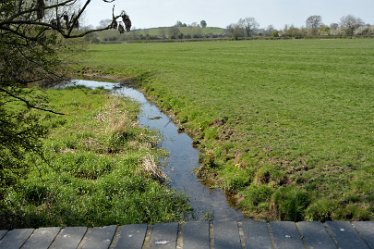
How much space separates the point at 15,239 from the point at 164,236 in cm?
143

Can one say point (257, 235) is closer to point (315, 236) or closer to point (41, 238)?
point (315, 236)

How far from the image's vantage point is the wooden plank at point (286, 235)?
3.68m

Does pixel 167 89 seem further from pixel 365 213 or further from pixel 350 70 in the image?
pixel 365 213

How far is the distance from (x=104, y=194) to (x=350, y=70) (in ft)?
74.9

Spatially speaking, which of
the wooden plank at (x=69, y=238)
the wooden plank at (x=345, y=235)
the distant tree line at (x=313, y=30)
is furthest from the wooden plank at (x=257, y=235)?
the distant tree line at (x=313, y=30)

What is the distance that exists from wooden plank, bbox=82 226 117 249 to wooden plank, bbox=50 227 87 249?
2.7 inches

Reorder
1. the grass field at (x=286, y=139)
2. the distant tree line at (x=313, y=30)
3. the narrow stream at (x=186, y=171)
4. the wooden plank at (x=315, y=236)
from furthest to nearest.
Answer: the distant tree line at (x=313, y=30), the narrow stream at (x=186, y=171), the grass field at (x=286, y=139), the wooden plank at (x=315, y=236)

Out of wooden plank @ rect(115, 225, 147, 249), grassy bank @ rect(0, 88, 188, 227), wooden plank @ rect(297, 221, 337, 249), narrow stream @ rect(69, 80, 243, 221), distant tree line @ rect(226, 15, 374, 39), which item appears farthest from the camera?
distant tree line @ rect(226, 15, 374, 39)

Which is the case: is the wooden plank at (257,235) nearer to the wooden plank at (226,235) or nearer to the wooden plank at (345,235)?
the wooden plank at (226,235)

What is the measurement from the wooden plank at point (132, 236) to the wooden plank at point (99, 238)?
9cm

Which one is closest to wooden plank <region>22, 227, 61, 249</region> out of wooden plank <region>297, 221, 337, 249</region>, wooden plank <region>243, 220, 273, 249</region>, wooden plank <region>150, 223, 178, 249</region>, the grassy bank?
wooden plank <region>150, 223, 178, 249</region>

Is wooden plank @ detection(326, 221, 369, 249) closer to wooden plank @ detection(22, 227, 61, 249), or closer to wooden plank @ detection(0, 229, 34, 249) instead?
wooden plank @ detection(22, 227, 61, 249)

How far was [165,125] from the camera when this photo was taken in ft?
53.0

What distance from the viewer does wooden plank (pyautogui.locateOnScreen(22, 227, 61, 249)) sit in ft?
12.6
